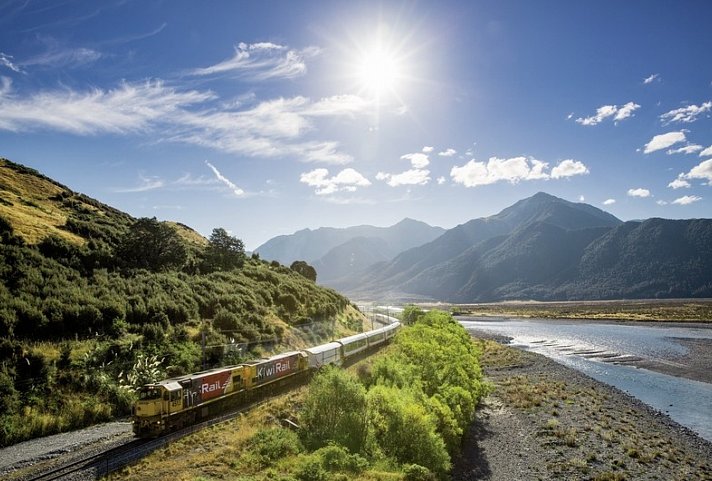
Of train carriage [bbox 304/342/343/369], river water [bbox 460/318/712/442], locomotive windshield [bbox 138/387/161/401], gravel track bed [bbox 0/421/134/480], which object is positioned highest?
locomotive windshield [bbox 138/387/161/401]

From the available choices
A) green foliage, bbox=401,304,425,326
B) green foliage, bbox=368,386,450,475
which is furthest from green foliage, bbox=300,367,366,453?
green foliage, bbox=401,304,425,326

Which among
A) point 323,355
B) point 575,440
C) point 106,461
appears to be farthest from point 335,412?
point 575,440

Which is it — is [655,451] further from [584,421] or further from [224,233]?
[224,233]

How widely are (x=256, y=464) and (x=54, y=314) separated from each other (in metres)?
19.2

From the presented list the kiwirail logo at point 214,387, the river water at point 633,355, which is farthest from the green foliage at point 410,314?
the kiwirail logo at point 214,387

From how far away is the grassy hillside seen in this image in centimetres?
2503

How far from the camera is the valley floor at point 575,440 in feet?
85.3

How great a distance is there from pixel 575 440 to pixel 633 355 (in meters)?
42.6

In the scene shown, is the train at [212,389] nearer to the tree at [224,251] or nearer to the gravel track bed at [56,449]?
the gravel track bed at [56,449]

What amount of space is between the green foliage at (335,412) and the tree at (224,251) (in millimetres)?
37544

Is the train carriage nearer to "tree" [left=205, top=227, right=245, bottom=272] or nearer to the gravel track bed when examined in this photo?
the gravel track bed

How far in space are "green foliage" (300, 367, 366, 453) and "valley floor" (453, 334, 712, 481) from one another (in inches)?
278

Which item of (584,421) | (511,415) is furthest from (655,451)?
(511,415)

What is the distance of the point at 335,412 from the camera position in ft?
81.7
